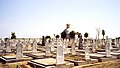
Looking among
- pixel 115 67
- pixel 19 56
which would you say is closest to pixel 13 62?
pixel 19 56

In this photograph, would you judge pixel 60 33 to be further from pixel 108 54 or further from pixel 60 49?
pixel 60 49

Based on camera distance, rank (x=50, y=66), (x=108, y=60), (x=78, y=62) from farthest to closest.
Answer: (x=108, y=60), (x=78, y=62), (x=50, y=66)

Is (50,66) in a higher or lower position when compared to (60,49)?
lower

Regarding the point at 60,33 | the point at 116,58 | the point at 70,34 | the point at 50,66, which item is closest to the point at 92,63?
the point at 116,58

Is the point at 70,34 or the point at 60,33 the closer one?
the point at 70,34

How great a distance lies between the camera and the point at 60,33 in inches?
2496

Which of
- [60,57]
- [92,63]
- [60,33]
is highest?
[60,33]

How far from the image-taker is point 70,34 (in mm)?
58938

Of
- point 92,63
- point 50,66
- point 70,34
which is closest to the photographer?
point 50,66

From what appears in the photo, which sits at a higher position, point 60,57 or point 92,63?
point 60,57

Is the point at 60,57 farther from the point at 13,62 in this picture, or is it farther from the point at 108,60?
the point at 108,60

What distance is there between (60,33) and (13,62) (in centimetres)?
5043

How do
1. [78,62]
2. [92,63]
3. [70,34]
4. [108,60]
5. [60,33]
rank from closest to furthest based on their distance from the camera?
[78,62], [92,63], [108,60], [70,34], [60,33]

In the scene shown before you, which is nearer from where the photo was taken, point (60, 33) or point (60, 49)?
point (60, 49)
